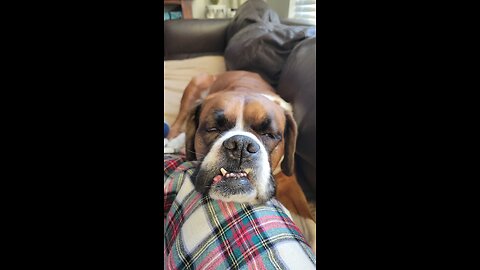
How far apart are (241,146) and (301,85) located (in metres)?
0.17

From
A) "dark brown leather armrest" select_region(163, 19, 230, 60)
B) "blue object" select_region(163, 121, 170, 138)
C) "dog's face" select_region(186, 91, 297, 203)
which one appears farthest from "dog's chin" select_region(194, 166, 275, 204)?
"dark brown leather armrest" select_region(163, 19, 230, 60)

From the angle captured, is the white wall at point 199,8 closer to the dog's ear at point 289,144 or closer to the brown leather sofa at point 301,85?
the brown leather sofa at point 301,85

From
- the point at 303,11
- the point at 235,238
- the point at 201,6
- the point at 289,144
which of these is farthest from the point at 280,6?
the point at 235,238

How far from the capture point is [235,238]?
674 mm

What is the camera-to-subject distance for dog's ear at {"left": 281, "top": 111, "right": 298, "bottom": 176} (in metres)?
0.71

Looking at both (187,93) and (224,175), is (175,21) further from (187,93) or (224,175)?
(224,175)

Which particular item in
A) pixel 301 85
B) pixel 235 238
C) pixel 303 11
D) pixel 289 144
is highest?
pixel 303 11

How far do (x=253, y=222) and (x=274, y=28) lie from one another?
1.29 feet

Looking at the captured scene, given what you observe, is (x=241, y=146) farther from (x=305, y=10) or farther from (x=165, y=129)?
(x=305, y=10)

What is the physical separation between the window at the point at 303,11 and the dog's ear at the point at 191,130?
262mm

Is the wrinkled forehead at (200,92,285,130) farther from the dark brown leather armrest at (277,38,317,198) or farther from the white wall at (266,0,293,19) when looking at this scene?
the white wall at (266,0,293,19)

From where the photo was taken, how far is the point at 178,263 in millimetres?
Result: 695

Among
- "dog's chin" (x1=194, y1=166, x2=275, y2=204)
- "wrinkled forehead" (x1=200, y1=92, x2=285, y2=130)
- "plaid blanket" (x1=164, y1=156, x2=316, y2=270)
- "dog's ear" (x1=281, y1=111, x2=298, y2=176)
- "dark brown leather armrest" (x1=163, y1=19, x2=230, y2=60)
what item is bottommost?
"plaid blanket" (x1=164, y1=156, x2=316, y2=270)
